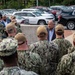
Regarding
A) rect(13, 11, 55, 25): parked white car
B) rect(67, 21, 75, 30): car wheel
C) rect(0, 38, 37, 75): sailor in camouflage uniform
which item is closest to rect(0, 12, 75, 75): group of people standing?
rect(0, 38, 37, 75): sailor in camouflage uniform

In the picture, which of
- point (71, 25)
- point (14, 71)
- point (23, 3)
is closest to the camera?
point (14, 71)

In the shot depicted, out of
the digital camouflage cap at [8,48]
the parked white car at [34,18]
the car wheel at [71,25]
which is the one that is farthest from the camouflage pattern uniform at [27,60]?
the parked white car at [34,18]

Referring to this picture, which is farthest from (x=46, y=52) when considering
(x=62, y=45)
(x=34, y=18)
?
(x=34, y=18)

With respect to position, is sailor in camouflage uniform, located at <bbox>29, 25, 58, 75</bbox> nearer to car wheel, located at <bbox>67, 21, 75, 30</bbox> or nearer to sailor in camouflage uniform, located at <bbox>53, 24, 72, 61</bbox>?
sailor in camouflage uniform, located at <bbox>53, 24, 72, 61</bbox>

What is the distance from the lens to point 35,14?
1346 inches

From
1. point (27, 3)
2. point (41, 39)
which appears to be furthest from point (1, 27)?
point (27, 3)

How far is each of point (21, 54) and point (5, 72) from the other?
1523mm

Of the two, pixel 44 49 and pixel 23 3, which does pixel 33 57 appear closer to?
pixel 44 49

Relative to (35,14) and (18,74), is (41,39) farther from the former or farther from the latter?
(35,14)

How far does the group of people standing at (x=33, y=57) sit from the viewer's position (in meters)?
3.64

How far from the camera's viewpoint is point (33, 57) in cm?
520

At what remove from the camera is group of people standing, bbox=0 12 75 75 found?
364 centimetres

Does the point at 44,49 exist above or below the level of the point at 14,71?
below

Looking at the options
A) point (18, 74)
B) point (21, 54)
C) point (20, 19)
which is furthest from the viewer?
point (20, 19)
